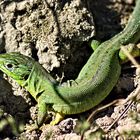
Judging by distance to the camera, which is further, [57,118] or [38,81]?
[38,81]

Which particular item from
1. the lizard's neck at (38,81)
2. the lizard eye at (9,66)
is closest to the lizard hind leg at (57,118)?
the lizard's neck at (38,81)

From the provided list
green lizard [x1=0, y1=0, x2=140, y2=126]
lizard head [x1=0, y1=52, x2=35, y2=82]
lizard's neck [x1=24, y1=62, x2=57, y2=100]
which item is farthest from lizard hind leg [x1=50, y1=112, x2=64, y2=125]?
lizard head [x1=0, y1=52, x2=35, y2=82]

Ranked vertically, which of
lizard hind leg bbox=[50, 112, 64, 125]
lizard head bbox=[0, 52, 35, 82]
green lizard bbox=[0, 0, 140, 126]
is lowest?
lizard hind leg bbox=[50, 112, 64, 125]

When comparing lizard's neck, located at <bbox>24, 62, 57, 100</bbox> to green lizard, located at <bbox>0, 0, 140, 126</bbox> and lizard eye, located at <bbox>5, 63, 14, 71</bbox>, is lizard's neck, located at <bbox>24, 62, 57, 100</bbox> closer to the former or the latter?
green lizard, located at <bbox>0, 0, 140, 126</bbox>

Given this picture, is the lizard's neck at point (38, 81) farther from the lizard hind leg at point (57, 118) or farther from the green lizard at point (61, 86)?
the lizard hind leg at point (57, 118)

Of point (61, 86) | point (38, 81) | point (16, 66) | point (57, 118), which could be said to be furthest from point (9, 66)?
point (57, 118)

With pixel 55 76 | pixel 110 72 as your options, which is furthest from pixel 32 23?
pixel 110 72

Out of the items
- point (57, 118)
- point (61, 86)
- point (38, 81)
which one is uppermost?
point (38, 81)

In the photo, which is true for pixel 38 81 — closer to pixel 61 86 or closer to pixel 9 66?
pixel 61 86
